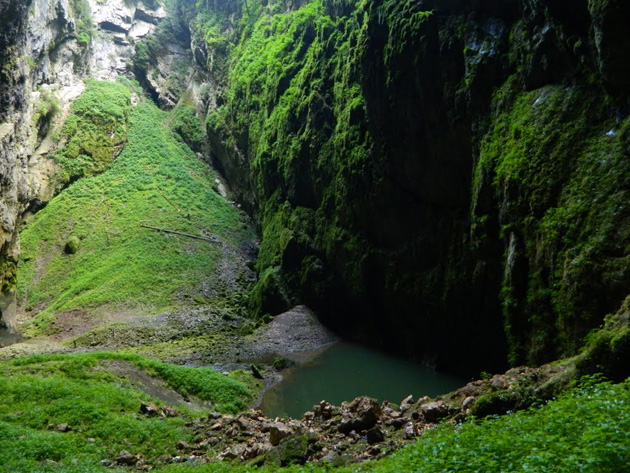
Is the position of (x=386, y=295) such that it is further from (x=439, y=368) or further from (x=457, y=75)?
(x=457, y=75)

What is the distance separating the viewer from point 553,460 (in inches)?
214

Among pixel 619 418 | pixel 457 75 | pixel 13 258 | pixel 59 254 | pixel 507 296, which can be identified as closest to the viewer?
pixel 619 418

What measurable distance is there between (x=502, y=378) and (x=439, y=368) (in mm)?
11880

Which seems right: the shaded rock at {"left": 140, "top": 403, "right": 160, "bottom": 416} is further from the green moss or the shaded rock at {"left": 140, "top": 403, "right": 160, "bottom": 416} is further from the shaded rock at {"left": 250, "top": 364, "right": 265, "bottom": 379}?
the green moss

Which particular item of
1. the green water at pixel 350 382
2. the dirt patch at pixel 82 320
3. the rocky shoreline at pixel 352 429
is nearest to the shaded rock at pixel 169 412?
the rocky shoreline at pixel 352 429

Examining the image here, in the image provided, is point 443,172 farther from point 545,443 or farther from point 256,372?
point 545,443

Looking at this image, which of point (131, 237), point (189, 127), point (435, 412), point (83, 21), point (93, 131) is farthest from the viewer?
point (83, 21)

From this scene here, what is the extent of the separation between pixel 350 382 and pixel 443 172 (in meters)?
10.6

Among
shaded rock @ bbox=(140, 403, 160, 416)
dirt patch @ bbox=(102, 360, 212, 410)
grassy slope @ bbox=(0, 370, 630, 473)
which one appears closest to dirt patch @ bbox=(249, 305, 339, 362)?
grassy slope @ bbox=(0, 370, 630, 473)

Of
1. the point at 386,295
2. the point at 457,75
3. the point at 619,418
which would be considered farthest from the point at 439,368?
the point at 619,418

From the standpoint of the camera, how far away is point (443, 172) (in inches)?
915

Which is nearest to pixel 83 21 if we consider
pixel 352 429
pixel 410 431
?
pixel 352 429

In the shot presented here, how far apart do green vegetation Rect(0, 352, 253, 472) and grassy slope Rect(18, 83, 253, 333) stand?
17.3m

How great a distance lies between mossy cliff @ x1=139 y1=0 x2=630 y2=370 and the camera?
1540 cm
